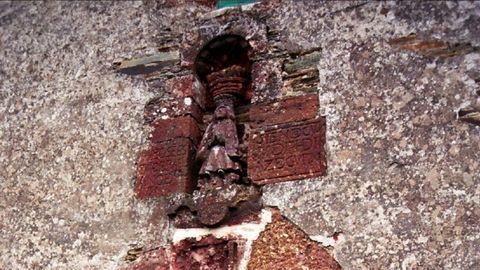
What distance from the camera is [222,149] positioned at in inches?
150

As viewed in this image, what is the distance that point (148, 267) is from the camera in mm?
3660

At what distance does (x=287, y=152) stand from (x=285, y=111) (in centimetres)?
22

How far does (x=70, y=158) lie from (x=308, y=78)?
119 centimetres

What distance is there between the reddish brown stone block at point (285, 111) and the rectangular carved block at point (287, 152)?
35 mm

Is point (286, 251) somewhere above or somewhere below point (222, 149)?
below

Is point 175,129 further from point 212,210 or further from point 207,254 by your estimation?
point 207,254

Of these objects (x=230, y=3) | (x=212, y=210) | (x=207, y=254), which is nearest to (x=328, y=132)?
(x=212, y=210)

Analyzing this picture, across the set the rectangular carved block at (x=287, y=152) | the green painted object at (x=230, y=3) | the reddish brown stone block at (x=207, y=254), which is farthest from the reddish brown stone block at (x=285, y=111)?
the green painted object at (x=230, y=3)

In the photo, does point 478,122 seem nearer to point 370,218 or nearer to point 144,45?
point 370,218

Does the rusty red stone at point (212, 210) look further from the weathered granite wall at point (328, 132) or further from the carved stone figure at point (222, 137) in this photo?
the weathered granite wall at point (328, 132)

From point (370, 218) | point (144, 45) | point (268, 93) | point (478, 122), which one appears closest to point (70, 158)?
point (144, 45)

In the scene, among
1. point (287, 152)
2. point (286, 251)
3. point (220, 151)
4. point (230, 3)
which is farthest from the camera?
point (230, 3)

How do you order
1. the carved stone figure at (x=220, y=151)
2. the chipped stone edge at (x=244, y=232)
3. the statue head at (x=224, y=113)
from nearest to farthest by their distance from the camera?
1. the chipped stone edge at (x=244, y=232)
2. the carved stone figure at (x=220, y=151)
3. the statue head at (x=224, y=113)

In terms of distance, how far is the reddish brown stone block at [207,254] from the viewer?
11.6 feet
